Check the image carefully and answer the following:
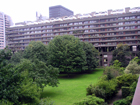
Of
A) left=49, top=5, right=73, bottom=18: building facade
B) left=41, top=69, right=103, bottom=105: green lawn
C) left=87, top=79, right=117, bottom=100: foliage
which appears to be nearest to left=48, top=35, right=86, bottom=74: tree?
left=41, top=69, right=103, bottom=105: green lawn

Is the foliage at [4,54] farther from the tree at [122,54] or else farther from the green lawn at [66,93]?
the tree at [122,54]

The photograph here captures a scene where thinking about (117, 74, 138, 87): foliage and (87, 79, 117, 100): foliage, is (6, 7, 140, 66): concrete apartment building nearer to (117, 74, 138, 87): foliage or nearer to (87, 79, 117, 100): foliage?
(117, 74, 138, 87): foliage

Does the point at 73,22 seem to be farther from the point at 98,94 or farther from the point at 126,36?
the point at 98,94

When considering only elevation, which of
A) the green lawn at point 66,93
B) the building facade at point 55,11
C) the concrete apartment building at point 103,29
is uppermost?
the building facade at point 55,11

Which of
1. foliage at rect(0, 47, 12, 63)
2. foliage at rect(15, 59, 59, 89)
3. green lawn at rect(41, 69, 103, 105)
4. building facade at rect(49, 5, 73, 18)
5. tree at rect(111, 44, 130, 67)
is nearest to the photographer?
foliage at rect(0, 47, 12, 63)

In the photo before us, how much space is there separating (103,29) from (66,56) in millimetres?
36055

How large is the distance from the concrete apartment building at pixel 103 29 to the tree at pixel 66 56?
29116mm

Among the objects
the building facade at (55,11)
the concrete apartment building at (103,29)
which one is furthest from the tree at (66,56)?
the building facade at (55,11)

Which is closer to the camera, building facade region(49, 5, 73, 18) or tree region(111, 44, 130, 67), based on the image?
tree region(111, 44, 130, 67)

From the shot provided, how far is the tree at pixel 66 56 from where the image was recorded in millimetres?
42281

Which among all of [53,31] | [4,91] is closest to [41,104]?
[4,91]

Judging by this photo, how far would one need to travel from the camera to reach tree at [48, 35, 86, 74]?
4228 centimetres

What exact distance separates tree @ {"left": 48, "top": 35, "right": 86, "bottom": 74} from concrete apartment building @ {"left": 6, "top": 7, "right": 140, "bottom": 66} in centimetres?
2912

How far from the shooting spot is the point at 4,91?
1130cm
